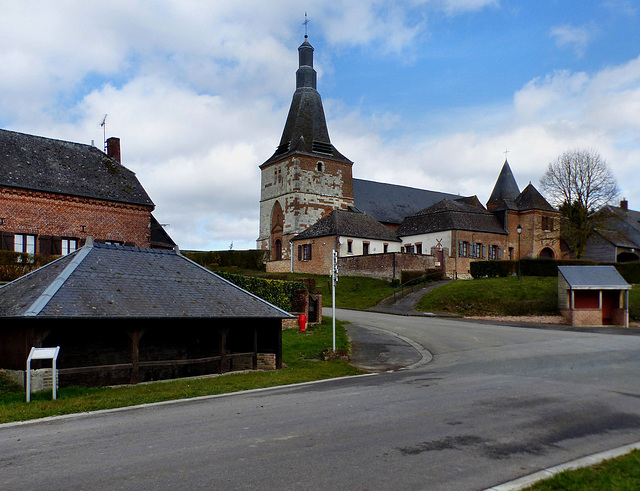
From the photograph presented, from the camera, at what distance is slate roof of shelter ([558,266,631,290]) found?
30922 mm

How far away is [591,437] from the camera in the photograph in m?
8.69

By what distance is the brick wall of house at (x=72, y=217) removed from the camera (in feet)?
109

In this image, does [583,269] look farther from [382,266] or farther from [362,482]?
[362,482]

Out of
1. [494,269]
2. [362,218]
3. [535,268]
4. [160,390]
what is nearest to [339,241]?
[362,218]

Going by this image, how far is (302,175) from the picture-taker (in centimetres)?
6325

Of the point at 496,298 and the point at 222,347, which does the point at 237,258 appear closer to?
the point at 496,298

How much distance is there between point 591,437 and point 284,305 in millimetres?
20117

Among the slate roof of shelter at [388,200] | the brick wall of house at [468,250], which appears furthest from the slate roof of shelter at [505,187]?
the brick wall of house at [468,250]

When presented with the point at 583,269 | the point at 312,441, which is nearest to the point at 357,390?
the point at 312,441

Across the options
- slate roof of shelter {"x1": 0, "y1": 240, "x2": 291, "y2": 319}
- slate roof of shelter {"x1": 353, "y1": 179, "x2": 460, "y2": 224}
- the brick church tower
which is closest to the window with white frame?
slate roof of shelter {"x1": 0, "y1": 240, "x2": 291, "y2": 319}

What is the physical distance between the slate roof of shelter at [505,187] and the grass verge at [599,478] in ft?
216

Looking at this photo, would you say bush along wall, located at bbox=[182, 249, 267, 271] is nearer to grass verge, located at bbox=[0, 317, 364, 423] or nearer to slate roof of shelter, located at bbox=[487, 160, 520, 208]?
slate roof of shelter, located at bbox=[487, 160, 520, 208]

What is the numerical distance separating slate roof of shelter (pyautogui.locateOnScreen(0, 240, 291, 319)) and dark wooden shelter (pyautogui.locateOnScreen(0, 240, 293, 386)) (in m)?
0.03

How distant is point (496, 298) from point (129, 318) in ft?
86.1
